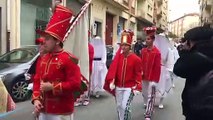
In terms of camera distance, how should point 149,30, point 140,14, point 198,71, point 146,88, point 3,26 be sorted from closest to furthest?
1. point 198,71
2. point 149,30
3. point 146,88
4. point 3,26
5. point 140,14

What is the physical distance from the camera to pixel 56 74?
4.47m

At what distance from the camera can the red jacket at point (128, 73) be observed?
6.90 meters

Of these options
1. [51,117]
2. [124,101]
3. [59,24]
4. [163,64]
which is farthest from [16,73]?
[59,24]

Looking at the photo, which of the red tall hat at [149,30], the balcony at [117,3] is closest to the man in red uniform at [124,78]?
the red tall hat at [149,30]

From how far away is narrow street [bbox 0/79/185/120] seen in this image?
8784 millimetres

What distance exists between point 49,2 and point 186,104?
1959 cm

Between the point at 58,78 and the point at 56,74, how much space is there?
0.16 feet

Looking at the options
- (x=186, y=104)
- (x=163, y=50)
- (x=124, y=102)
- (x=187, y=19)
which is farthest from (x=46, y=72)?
(x=187, y=19)

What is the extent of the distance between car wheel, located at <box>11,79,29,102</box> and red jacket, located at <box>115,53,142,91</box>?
4.48 m

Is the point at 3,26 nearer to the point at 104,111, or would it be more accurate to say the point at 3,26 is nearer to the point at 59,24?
the point at 104,111

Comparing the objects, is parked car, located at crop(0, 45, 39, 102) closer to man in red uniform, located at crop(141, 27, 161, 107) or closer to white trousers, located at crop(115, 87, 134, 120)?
man in red uniform, located at crop(141, 27, 161, 107)

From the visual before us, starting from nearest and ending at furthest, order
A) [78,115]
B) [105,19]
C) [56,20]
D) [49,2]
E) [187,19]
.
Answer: [56,20] → [78,115] → [49,2] → [105,19] → [187,19]

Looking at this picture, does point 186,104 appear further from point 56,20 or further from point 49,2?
point 49,2

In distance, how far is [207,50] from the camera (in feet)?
11.0
